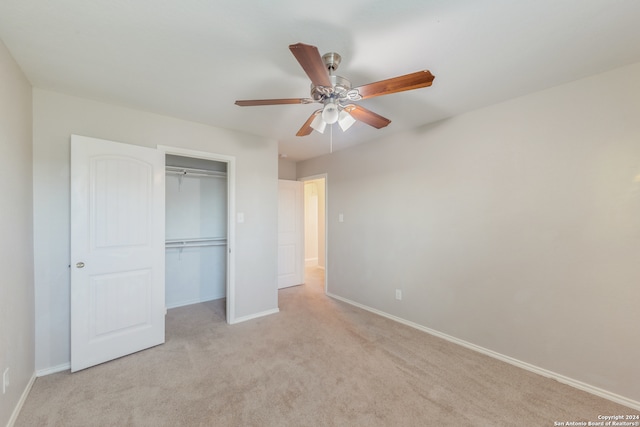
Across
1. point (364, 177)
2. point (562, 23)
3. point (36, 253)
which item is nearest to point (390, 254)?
point (364, 177)

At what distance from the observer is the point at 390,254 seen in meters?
3.42

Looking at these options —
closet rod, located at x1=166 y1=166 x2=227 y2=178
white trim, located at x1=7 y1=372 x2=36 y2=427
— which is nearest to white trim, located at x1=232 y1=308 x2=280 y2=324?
white trim, located at x1=7 y1=372 x2=36 y2=427

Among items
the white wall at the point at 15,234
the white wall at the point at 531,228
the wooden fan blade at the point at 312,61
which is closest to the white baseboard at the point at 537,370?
the white wall at the point at 531,228

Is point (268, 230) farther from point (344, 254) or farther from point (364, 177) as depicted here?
point (364, 177)

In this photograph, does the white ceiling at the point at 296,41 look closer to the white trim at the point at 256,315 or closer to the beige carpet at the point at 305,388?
the beige carpet at the point at 305,388

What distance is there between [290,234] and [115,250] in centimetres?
277

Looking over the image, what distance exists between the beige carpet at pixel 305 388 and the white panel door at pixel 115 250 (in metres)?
0.24

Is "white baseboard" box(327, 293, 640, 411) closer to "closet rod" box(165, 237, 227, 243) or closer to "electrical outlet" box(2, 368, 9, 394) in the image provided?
"closet rod" box(165, 237, 227, 243)

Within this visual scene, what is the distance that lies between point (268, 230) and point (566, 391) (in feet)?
10.6

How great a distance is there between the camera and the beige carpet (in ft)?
5.73

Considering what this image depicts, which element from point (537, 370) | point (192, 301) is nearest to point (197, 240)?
point (192, 301)

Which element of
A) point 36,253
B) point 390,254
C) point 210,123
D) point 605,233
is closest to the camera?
point 605,233

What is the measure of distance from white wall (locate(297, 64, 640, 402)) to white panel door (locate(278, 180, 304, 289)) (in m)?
1.92

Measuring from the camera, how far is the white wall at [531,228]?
1904 millimetres
